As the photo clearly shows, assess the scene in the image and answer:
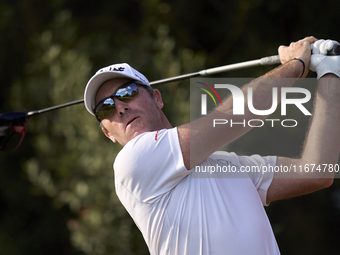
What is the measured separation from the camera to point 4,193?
6.64 m

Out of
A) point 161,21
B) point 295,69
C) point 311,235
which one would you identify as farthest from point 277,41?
point 295,69

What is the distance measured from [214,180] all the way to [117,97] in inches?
24.3

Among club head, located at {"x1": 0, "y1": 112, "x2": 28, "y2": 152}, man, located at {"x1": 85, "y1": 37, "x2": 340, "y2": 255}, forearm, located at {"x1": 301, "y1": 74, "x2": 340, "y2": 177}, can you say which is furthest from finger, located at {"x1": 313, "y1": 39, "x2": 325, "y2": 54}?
club head, located at {"x1": 0, "y1": 112, "x2": 28, "y2": 152}

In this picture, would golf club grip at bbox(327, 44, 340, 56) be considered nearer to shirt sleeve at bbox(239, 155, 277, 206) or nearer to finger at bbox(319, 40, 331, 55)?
finger at bbox(319, 40, 331, 55)

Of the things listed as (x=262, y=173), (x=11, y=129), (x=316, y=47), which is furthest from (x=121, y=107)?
(x=11, y=129)

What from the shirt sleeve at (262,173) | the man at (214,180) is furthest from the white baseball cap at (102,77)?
the shirt sleeve at (262,173)

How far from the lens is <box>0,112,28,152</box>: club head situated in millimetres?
2723

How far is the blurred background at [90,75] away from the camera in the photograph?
4.83 meters

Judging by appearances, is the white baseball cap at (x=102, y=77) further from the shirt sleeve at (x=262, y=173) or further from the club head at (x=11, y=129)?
the club head at (x=11, y=129)

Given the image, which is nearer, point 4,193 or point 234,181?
point 234,181

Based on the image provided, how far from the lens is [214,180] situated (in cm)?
175

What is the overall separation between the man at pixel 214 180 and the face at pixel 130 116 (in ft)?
0.30

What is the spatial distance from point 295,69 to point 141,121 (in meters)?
0.69

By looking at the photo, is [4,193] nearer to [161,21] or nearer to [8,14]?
[8,14]
